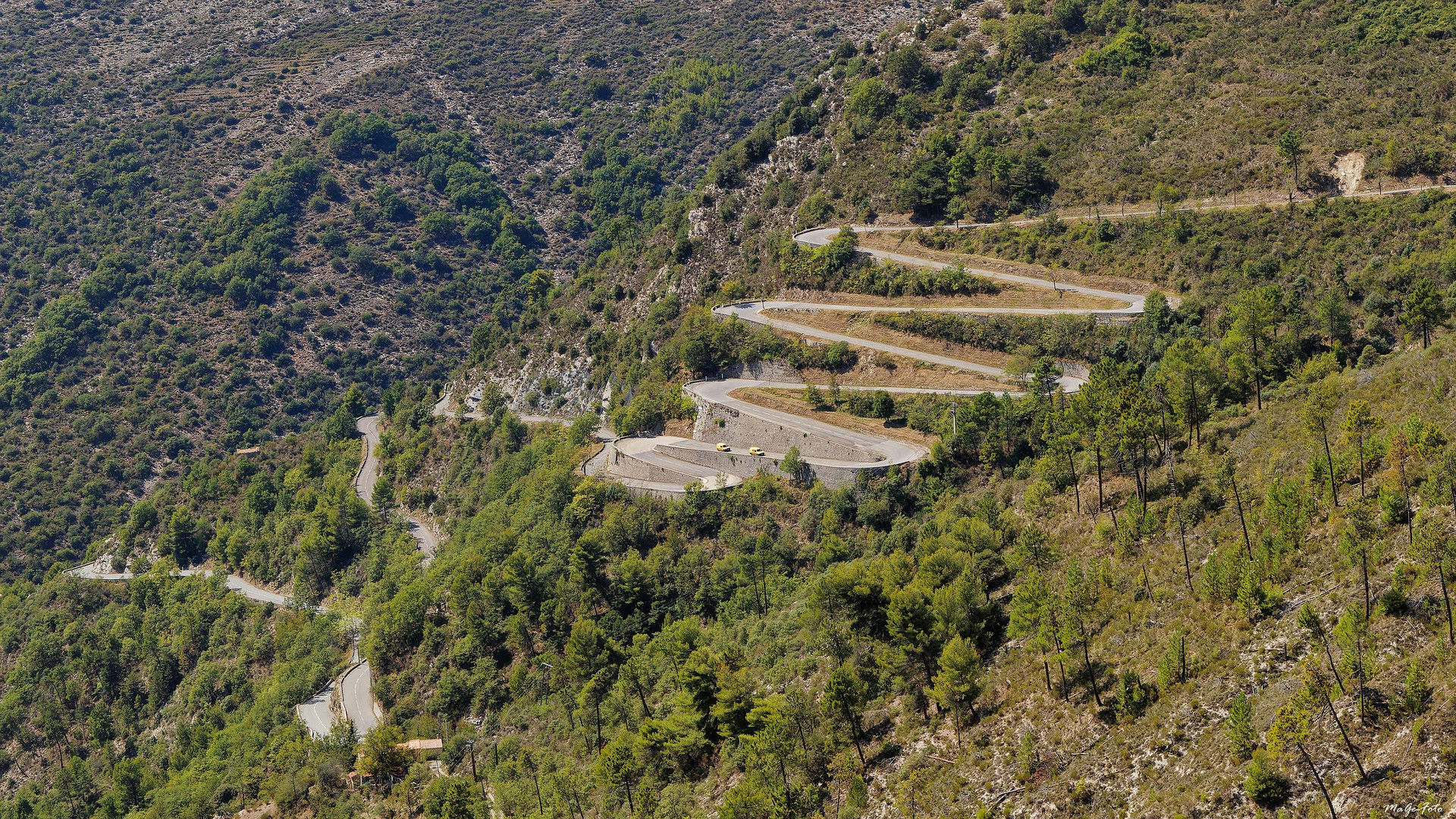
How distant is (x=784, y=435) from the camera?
3314 inches

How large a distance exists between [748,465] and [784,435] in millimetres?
3576

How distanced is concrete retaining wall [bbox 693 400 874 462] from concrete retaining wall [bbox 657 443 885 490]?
143 cm

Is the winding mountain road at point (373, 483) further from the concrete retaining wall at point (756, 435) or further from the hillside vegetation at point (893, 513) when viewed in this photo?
the concrete retaining wall at point (756, 435)

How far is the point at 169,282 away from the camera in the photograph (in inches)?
7219

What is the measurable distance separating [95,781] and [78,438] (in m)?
71.1

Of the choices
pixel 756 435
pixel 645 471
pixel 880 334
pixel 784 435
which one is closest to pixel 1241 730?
pixel 784 435

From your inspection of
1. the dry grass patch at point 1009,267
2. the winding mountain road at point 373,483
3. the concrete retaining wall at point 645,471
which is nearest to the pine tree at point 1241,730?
the dry grass patch at point 1009,267

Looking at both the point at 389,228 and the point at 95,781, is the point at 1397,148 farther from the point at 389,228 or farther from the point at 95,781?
the point at 389,228

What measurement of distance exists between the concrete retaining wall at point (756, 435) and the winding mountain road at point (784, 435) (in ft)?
0.19

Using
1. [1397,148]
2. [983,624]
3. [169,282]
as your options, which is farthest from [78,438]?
[1397,148]

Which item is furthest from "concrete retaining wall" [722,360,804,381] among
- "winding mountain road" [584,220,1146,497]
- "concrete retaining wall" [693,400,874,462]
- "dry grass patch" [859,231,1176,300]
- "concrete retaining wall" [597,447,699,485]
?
"dry grass patch" [859,231,1176,300]

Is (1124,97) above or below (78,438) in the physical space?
above

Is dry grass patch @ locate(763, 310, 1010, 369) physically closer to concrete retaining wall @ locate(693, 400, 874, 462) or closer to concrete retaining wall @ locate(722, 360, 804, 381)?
concrete retaining wall @ locate(722, 360, 804, 381)

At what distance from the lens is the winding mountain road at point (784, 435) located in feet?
261
